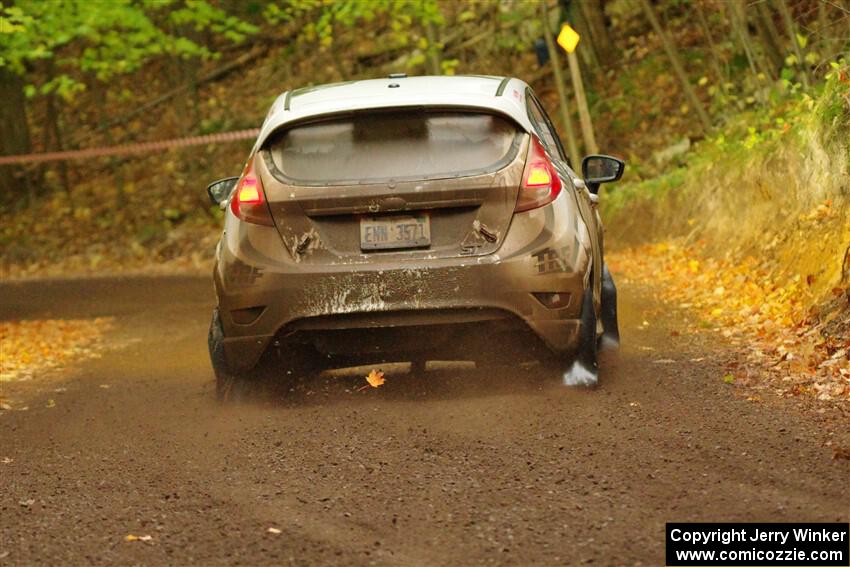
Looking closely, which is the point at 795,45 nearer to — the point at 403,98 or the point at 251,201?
the point at 403,98

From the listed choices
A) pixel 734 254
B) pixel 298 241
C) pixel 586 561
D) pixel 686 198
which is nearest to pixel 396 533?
pixel 586 561

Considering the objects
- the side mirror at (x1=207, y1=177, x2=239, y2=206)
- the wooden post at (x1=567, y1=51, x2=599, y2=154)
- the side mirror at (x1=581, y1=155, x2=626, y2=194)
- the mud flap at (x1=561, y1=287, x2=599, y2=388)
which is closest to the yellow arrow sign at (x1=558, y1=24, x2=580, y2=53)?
the wooden post at (x1=567, y1=51, x2=599, y2=154)

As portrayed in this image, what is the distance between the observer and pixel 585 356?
24.9 ft

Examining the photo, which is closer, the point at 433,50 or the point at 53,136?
the point at 433,50

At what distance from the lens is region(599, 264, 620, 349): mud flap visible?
9.30m

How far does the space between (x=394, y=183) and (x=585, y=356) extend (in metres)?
1.50

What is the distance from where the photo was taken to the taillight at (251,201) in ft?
24.0

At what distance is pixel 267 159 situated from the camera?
7402 millimetres

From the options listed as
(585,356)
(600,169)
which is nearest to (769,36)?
(600,169)

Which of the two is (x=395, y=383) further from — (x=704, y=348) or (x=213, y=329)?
(x=704, y=348)

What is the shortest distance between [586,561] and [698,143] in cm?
1551

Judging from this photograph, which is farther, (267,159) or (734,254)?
(734,254)

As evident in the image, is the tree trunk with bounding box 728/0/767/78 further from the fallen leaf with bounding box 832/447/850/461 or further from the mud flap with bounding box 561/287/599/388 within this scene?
the fallen leaf with bounding box 832/447/850/461

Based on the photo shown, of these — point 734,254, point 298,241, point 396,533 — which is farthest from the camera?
point 734,254
